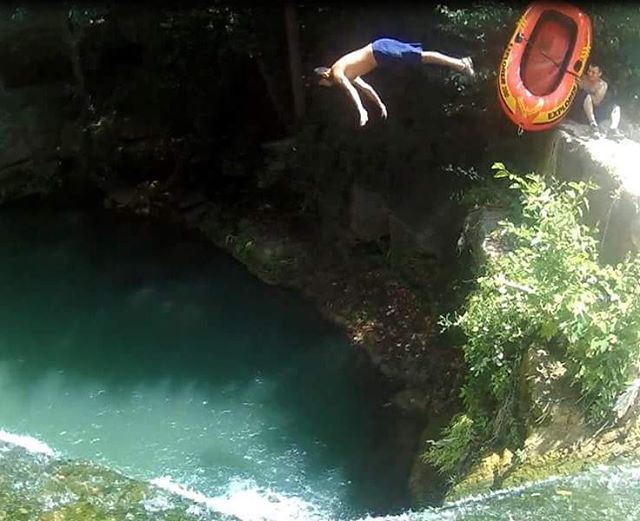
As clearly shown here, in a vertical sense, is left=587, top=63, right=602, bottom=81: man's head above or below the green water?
above

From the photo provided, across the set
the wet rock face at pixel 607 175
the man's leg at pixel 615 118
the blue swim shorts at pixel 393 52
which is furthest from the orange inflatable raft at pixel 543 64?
the blue swim shorts at pixel 393 52

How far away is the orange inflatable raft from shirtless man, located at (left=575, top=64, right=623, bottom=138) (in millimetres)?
138

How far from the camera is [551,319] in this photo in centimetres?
591

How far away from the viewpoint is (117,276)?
33.9 ft

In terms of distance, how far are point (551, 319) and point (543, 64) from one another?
3.02 m

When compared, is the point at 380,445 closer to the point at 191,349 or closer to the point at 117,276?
the point at 191,349

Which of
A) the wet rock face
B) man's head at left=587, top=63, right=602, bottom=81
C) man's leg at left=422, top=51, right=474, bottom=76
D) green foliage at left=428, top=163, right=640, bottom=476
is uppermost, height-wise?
man's leg at left=422, top=51, right=474, bottom=76

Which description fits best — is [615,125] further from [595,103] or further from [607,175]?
[607,175]

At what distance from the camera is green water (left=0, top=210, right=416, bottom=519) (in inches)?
283

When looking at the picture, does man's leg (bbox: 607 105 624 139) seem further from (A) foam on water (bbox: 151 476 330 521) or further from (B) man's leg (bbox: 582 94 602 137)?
(A) foam on water (bbox: 151 476 330 521)

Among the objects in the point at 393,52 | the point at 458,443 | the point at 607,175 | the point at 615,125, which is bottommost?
the point at 458,443

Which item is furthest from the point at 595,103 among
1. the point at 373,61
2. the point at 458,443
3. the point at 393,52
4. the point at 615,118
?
the point at 458,443

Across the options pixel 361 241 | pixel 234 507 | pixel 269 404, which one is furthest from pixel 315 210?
pixel 234 507

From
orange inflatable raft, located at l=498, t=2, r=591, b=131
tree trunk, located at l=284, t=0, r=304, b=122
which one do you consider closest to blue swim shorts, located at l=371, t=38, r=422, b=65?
orange inflatable raft, located at l=498, t=2, r=591, b=131
